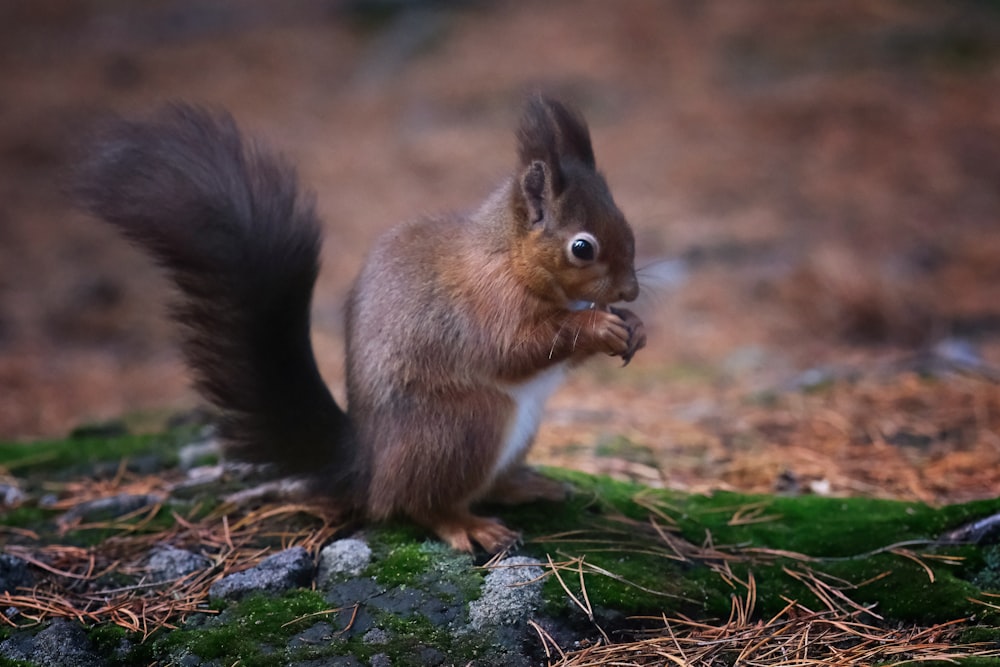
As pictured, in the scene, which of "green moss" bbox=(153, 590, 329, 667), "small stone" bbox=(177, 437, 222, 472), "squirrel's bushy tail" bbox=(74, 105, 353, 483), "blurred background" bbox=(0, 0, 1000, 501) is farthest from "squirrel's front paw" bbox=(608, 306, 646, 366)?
"small stone" bbox=(177, 437, 222, 472)

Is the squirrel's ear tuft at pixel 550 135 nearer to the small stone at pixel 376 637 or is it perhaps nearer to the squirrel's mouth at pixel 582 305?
the squirrel's mouth at pixel 582 305

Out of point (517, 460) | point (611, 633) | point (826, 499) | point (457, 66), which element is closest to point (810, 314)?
point (826, 499)

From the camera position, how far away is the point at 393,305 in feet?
7.63

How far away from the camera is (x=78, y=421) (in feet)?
14.3

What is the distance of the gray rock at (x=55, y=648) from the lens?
1.87 metres

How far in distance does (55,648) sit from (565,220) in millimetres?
1432

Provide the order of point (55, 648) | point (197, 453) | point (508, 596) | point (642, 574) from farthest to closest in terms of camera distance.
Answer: point (197, 453) < point (642, 574) < point (508, 596) < point (55, 648)

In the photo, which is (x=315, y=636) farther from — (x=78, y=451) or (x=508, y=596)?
(x=78, y=451)

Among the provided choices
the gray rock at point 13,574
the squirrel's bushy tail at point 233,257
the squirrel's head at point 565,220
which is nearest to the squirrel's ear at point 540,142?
the squirrel's head at point 565,220

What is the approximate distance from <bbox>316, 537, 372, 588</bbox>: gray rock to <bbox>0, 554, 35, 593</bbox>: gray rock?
71 cm

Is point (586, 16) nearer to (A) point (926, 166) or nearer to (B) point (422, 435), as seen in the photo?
(A) point (926, 166)

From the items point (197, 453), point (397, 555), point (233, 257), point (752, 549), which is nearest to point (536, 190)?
point (233, 257)

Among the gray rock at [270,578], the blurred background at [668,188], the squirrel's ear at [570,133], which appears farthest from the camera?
the blurred background at [668,188]

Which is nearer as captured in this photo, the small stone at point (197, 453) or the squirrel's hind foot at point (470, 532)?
the squirrel's hind foot at point (470, 532)
